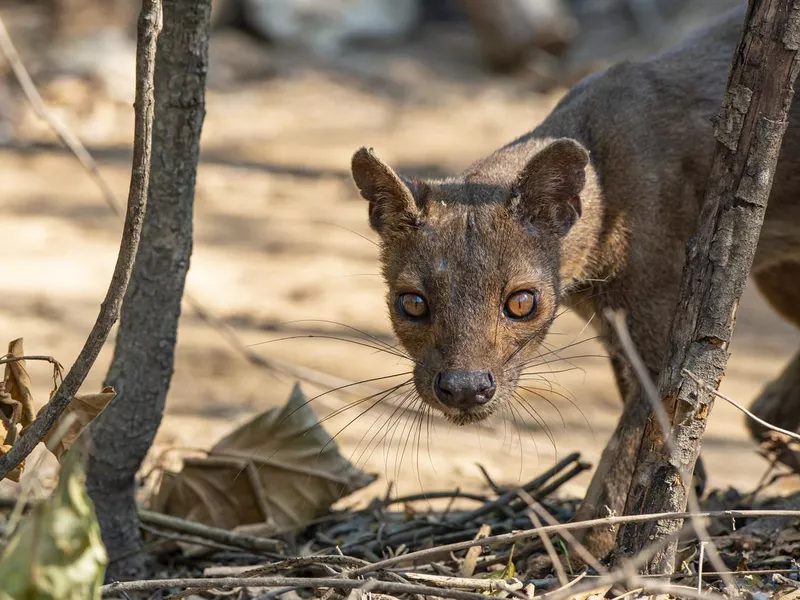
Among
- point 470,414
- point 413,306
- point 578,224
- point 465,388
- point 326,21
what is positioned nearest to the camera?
point 465,388

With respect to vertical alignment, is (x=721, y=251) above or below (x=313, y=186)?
below

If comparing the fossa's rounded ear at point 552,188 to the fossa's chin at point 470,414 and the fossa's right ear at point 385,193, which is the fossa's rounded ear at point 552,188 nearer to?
the fossa's right ear at point 385,193

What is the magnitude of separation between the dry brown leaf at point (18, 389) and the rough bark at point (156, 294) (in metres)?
0.64

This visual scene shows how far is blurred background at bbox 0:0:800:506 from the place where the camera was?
6465 millimetres

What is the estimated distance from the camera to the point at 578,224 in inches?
161

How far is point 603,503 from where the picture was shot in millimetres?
3746

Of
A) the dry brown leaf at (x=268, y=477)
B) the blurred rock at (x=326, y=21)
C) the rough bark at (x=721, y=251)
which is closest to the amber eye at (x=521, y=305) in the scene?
the rough bark at (x=721, y=251)

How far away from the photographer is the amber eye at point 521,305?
3738 mm

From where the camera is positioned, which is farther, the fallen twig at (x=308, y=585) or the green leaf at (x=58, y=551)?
the fallen twig at (x=308, y=585)

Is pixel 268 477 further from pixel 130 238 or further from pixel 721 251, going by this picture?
pixel 721 251

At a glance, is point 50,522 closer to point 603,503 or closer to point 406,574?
point 406,574

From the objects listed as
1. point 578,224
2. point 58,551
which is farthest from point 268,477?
point 58,551

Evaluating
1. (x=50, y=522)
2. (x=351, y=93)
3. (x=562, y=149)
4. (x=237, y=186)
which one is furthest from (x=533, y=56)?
(x=50, y=522)

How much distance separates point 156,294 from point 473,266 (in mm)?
1095
